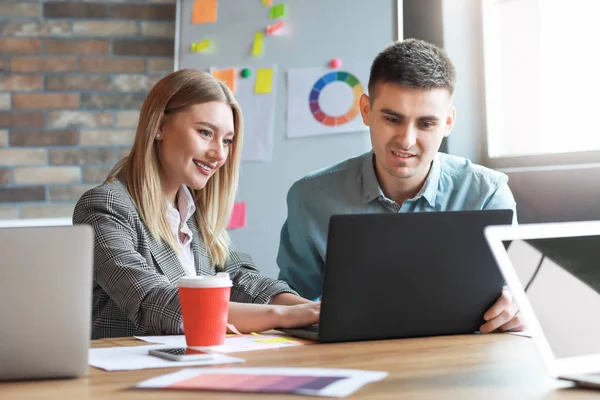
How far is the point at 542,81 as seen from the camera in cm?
275

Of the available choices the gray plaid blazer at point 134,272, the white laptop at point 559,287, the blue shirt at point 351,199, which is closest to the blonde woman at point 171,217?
the gray plaid blazer at point 134,272

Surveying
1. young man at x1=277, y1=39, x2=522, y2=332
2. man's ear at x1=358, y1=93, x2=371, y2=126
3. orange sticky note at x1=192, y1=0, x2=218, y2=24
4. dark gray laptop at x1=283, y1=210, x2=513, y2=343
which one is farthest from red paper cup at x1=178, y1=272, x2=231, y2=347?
orange sticky note at x1=192, y1=0, x2=218, y2=24

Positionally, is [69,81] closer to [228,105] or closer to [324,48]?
[324,48]

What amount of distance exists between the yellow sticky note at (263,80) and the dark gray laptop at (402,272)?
1.78m

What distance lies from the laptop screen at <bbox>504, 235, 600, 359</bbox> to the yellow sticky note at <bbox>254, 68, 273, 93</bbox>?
2087 millimetres

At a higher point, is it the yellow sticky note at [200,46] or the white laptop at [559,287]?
the yellow sticky note at [200,46]

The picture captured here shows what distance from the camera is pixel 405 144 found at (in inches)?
74.8

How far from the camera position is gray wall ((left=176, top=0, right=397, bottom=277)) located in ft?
9.80

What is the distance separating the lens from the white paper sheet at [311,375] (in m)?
0.89

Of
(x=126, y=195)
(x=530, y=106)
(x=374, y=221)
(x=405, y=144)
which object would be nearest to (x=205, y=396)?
(x=374, y=221)

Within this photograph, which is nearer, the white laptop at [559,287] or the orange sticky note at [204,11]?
the white laptop at [559,287]

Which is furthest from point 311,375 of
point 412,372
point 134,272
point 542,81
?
point 542,81

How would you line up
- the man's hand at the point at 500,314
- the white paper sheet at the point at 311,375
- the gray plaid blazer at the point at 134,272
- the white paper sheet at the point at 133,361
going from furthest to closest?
the gray plaid blazer at the point at 134,272
the man's hand at the point at 500,314
the white paper sheet at the point at 133,361
the white paper sheet at the point at 311,375

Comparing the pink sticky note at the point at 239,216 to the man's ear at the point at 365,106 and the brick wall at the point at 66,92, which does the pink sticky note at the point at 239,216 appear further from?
the man's ear at the point at 365,106
